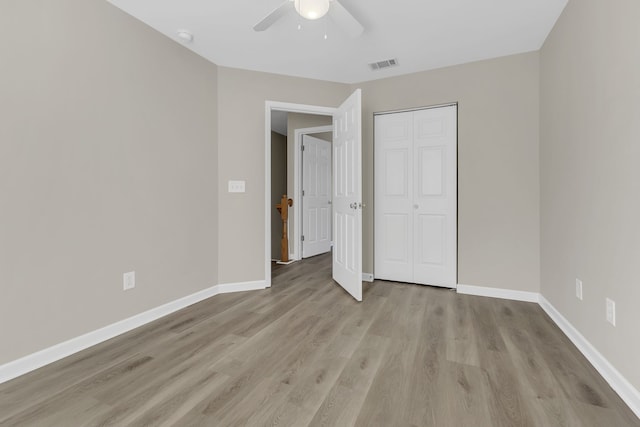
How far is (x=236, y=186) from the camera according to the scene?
3320mm

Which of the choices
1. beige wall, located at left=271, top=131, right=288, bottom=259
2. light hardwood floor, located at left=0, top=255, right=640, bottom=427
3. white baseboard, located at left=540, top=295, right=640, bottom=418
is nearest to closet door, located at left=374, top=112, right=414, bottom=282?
light hardwood floor, located at left=0, top=255, right=640, bottom=427

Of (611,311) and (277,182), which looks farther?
(277,182)

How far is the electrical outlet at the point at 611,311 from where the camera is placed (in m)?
1.62

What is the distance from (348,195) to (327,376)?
1.91 meters

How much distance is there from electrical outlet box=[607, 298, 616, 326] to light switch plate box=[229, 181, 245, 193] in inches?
119

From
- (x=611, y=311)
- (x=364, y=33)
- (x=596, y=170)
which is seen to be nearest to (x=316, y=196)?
(x=364, y=33)

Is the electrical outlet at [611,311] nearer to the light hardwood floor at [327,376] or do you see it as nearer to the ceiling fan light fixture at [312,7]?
the light hardwood floor at [327,376]

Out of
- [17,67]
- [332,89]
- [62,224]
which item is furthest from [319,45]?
[62,224]

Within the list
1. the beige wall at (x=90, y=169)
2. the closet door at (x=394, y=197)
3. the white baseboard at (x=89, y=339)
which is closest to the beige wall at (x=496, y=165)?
the closet door at (x=394, y=197)

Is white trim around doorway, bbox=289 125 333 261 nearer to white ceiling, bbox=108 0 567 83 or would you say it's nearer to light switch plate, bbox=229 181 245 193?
white ceiling, bbox=108 0 567 83

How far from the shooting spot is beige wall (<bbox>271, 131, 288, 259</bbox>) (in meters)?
5.43

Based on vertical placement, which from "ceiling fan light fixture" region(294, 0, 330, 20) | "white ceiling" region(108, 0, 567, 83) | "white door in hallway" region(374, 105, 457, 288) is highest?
"white ceiling" region(108, 0, 567, 83)

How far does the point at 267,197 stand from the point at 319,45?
5.29 feet

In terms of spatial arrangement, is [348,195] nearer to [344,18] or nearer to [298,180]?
[344,18]
